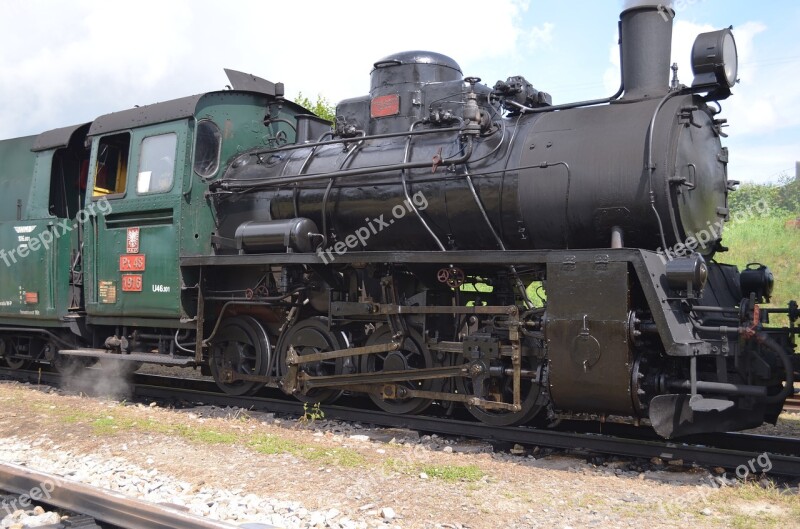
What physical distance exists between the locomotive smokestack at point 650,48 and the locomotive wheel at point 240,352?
4647 millimetres

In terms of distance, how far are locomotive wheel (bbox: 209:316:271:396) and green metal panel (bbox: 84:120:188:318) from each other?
2.01 feet

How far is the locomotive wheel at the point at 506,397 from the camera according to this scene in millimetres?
5996

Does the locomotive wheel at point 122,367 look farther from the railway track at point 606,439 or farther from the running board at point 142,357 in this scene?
the railway track at point 606,439

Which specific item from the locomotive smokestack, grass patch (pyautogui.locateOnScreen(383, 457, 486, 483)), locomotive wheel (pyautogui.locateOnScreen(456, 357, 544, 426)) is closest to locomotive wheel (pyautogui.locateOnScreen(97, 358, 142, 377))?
locomotive wheel (pyautogui.locateOnScreen(456, 357, 544, 426))

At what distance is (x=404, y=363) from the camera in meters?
6.54

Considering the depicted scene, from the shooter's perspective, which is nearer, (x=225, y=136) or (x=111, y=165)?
(x=225, y=136)

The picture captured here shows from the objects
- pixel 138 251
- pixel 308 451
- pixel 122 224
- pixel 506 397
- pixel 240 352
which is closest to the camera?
pixel 308 451

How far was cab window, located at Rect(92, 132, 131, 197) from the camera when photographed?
8.83 meters

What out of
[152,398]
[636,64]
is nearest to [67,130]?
[152,398]

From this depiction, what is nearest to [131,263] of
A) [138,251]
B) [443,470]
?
[138,251]

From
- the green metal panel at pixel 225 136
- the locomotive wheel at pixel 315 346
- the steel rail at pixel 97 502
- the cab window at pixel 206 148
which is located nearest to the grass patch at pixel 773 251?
the locomotive wheel at pixel 315 346

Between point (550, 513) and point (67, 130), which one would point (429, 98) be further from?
point (67, 130)

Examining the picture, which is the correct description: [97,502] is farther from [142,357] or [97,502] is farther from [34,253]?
[34,253]

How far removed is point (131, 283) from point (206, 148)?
1848 mm
